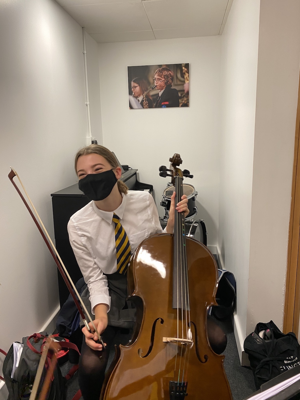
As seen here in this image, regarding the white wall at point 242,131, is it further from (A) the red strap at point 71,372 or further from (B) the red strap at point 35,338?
(B) the red strap at point 35,338

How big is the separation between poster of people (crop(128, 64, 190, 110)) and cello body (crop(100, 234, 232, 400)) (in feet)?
6.95

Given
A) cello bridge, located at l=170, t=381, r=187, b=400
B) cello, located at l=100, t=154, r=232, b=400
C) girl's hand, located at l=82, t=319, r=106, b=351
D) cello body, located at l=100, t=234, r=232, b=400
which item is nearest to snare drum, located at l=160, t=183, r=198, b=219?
cello, located at l=100, t=154, r=232, b=400

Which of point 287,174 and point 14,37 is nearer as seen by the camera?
point 287,174

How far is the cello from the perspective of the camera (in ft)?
2.84

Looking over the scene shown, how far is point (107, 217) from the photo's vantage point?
1.37 metres

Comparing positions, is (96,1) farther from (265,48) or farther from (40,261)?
(40,261)

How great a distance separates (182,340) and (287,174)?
2.97 ft

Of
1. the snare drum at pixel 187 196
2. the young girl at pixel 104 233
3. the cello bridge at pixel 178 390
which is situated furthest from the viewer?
the snare drum at pixel 187 196

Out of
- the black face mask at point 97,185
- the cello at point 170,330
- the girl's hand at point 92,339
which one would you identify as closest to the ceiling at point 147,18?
the black face mask at point 97,185

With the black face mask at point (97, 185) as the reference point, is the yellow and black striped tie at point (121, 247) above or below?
below

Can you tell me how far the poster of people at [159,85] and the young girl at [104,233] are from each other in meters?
1.72

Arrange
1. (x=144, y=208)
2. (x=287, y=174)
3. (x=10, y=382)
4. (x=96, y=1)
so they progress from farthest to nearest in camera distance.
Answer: (x=96, y=1) → (x=144, y=208) → (x=287, y=174) → (x=10, y=382)

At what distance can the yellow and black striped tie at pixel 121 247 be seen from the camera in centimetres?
135

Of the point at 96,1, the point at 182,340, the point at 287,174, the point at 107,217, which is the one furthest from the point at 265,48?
the point at 96,1
